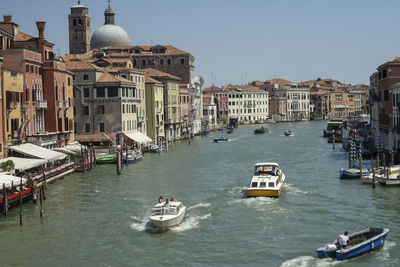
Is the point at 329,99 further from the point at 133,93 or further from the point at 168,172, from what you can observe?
the point at 168,172

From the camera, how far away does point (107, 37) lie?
Answer: 87250 millimetres

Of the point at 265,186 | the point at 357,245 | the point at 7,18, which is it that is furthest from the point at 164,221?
the point at 7,18

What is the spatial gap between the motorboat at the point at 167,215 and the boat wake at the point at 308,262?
5.45 metres

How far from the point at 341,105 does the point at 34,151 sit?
117157mm

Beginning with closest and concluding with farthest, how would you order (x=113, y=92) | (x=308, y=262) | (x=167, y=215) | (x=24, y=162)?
1. (x=308, y=262)
2. (x=167, y=215)
3. (x=24, y=162)
4. (x=113, y=92)

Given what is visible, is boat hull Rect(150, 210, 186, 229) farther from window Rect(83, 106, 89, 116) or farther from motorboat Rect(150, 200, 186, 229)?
window Rect(83, 106, 89, 116)

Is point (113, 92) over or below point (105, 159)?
over

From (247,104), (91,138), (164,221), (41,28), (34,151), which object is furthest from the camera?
(247,104)

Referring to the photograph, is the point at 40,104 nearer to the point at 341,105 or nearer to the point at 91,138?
the point at 91,138

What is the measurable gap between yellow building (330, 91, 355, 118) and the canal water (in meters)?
107

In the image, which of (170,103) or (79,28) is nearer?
(170,103)

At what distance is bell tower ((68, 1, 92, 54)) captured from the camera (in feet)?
292

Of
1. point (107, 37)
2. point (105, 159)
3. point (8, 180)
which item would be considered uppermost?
point (107, 37)

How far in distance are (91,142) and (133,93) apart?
7.25 metres
